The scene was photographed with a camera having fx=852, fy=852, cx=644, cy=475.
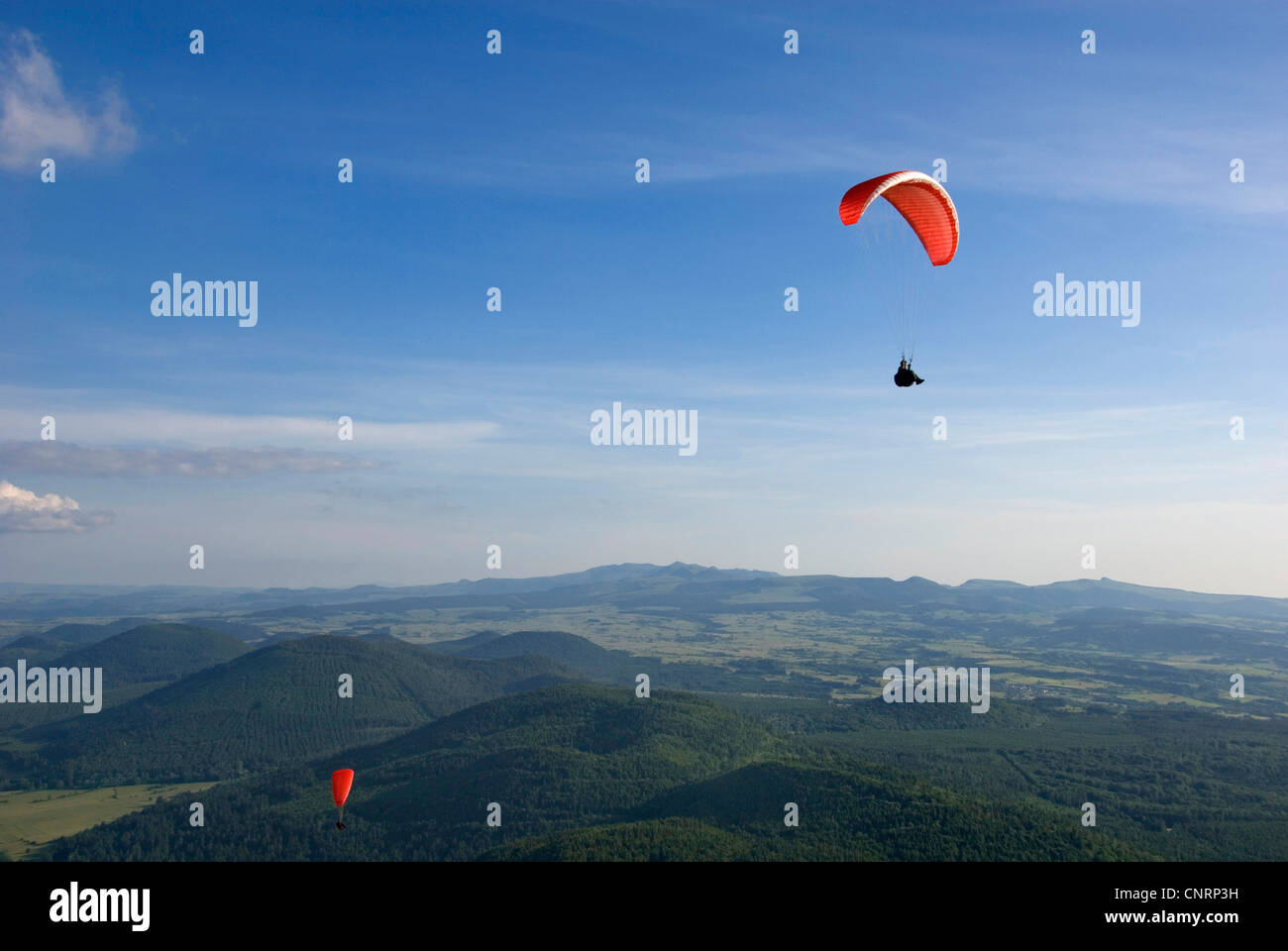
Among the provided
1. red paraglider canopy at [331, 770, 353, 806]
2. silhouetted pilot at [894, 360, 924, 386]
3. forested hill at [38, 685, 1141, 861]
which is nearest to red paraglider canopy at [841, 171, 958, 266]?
silhouetted pilot at [894, 360, 924, 386]

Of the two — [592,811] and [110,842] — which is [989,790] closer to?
[592,811]

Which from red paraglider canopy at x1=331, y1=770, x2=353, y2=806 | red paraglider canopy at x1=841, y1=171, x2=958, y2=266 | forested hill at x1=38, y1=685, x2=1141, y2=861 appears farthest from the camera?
forested hill at x1=38, y1=685, x2=1141, y2=861

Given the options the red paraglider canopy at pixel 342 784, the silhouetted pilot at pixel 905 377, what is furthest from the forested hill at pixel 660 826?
the silhouetted pilot at pixel 905 377

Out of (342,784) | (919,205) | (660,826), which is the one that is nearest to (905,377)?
(919,205)

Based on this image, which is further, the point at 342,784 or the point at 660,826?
the point at 660,826

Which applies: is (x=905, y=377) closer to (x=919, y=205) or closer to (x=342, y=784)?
(x=919, y=205)

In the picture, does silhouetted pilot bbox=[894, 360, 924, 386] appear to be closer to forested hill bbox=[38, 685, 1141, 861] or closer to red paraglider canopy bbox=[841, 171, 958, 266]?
red paraglider canopy bbox=[841, 171, 958, 266]
